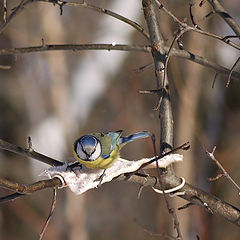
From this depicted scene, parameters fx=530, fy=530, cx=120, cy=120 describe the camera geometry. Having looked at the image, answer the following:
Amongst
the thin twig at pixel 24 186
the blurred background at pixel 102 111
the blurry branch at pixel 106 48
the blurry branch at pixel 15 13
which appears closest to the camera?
the thin twig at pixel 24 186

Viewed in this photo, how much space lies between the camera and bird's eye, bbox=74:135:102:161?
1.91 meters

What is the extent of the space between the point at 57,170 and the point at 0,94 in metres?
5.21

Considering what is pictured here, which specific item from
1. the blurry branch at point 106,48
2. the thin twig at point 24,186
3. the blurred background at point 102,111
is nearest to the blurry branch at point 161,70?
the blurry branch at point 106,48

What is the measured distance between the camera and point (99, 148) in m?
2.06

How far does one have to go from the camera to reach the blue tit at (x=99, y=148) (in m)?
1.85

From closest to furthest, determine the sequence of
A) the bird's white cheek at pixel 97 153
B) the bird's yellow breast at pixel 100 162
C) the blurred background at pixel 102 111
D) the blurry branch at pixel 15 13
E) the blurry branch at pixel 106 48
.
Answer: the blurry branch at pixel 15 13 < the blurry branch at pixel 106 48 < the bird's yellow breast at pixel 100 162 < the bird's white cheek at pixel 97 153 < the blurred background at pixel 102 111

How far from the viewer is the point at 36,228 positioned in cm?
618

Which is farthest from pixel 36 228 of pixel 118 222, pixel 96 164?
pixel 96 164

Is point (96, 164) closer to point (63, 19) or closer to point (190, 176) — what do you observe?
point (190, 176)

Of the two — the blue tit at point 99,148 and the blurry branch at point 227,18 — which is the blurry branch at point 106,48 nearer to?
the blurry branch at point 227,18

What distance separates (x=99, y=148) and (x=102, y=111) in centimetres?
468

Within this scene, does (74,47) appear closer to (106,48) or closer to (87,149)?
(106,48)

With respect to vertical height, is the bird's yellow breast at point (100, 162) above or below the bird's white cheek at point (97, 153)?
below

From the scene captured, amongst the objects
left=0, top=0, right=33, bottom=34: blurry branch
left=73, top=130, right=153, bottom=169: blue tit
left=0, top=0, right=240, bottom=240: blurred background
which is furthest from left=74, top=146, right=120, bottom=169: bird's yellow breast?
left=0, top=0, right=240, bottom=240: blurred background
